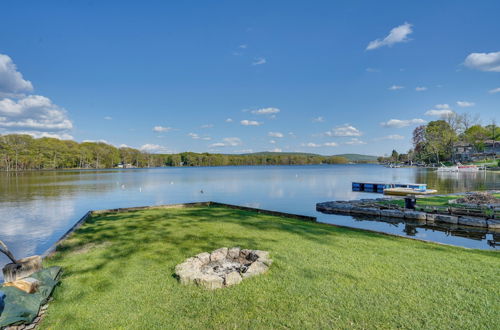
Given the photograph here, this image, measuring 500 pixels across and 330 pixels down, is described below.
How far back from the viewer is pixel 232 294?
473cm

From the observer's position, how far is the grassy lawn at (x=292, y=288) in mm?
4004

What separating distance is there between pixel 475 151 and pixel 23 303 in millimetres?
125807

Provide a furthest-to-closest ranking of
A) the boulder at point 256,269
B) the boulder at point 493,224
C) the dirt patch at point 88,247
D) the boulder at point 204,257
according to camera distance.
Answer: the boulder at point 493,224 < the dirt patch at point 88,247 < the boulder at point 204,257 < the boulder at point 256,269

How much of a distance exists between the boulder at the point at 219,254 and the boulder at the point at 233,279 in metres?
1.41

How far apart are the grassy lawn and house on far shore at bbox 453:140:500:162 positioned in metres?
112

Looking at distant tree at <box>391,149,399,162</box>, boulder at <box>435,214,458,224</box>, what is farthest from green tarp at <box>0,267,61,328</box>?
distant tree at <box>391,149,399,162</box>

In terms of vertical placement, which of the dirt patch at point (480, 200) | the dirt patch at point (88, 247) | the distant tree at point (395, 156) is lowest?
the dirt patch at point (480, 200)

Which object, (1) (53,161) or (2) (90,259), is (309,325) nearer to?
(2) (90,259)

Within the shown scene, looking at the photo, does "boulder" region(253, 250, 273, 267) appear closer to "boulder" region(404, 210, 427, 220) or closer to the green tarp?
the green tarp

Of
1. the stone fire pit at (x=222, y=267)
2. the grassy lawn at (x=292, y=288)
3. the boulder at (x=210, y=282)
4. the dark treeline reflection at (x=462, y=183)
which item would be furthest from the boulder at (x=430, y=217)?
the dark treeline reflection at (x=462, y=183)

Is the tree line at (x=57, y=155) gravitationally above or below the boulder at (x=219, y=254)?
above

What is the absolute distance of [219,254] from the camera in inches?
264

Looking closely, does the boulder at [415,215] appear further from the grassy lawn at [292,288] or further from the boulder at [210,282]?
the boulder at [210,282]

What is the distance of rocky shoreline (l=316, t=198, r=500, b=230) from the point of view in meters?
14.5
